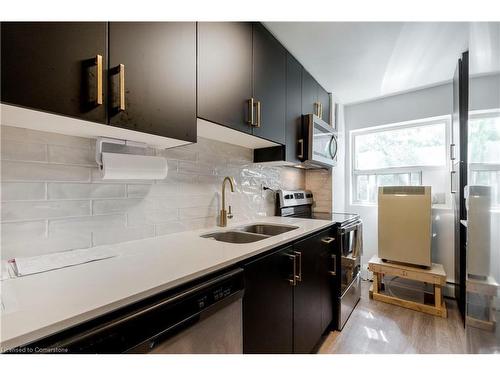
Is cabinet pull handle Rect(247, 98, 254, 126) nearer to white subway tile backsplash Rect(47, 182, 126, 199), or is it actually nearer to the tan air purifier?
white subway tile backsplash Rect(47, 182, 126, 199)

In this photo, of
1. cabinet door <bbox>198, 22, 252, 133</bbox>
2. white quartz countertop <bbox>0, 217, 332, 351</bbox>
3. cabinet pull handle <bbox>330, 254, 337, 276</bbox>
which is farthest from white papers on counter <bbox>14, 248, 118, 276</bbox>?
cabinet pull handle <bbox>330, 254, 337, 276</bbox>

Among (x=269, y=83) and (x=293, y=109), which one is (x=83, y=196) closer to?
(x=269, y=83)

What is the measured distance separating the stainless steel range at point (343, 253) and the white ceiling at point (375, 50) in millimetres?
1217

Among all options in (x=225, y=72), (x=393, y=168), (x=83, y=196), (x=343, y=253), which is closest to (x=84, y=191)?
(x=83, y=196)

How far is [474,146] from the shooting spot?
949 millimetres

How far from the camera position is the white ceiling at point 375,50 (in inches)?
60.7

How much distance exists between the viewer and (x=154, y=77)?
0.91 m

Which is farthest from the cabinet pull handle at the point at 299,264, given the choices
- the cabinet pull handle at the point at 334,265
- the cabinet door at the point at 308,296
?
the cabinet pull handle at the point at 334,265

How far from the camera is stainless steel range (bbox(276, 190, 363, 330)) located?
1845 millimetres

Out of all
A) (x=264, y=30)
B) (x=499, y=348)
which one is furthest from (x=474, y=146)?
(x=264, y=30)

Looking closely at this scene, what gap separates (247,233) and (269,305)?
0.50m

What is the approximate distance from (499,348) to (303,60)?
2037mm

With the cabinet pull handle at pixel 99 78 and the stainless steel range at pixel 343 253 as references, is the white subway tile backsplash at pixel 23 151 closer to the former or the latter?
the cabinet pull handle at pixel 99 78
